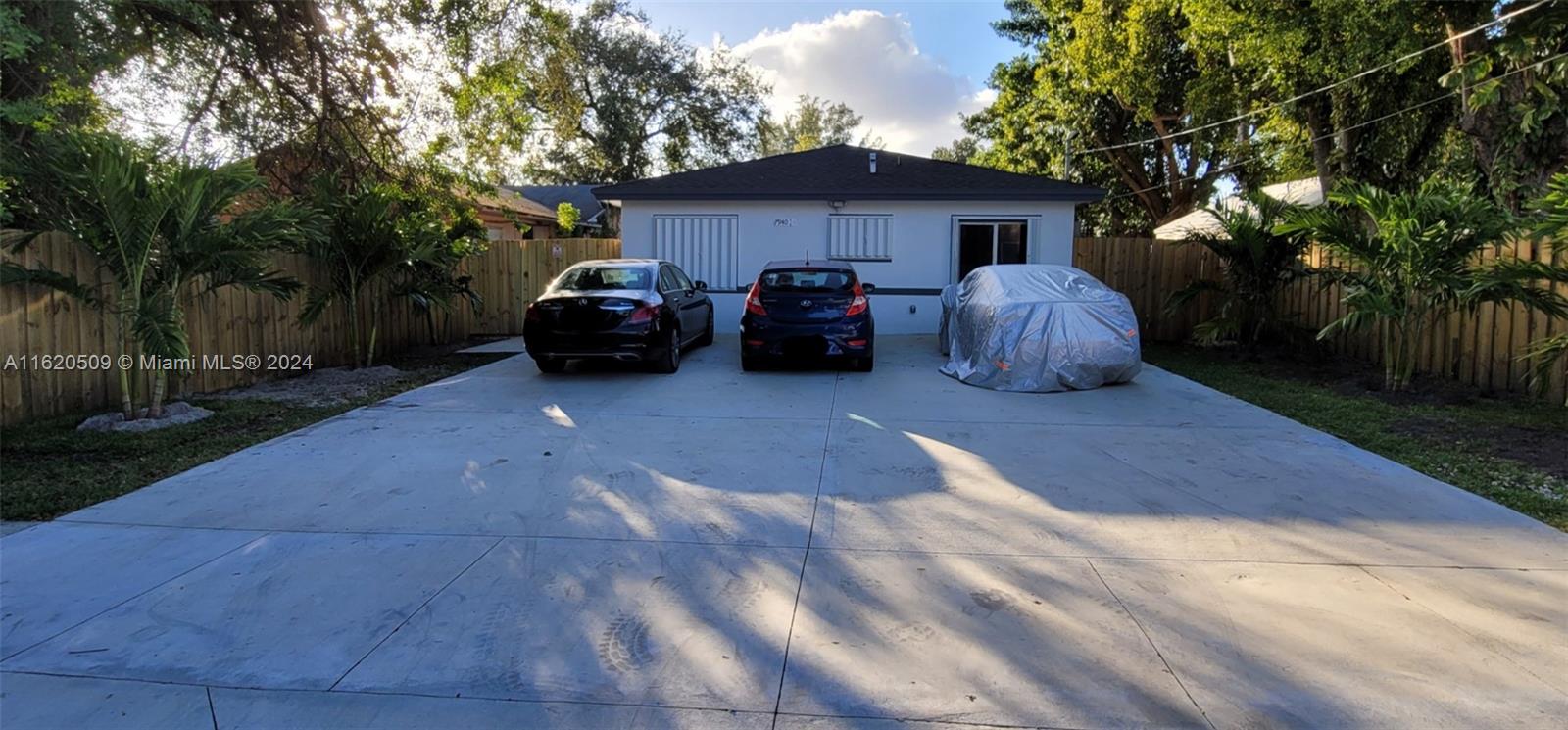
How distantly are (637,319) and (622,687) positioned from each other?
720 cm

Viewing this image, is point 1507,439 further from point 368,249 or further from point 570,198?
point 570,198

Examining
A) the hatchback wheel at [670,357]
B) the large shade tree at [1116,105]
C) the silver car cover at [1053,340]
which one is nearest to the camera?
the silver car cover at [1053,340]

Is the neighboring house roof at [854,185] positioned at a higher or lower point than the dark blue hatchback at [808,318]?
higher

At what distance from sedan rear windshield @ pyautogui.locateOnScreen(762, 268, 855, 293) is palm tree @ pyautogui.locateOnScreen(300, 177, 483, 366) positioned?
15.1 ft

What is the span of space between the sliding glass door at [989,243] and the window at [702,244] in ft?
13.7

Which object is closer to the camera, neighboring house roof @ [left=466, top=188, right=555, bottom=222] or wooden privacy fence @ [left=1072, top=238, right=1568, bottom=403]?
wooden privacy fence @ [left=1072, top=238, right=1568, bottom=403]

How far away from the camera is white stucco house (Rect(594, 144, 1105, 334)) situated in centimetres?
1497

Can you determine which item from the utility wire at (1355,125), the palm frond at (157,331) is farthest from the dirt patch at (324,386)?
the utility wire at (1355,125)

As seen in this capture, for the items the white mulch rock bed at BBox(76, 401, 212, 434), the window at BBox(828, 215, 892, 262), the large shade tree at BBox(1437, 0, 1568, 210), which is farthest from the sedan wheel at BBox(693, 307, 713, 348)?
the large shade tree at BBox(1437, 0, 1568, 210)

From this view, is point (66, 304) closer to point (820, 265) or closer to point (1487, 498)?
point (820, 265)

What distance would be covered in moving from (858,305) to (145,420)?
A: 7.48m

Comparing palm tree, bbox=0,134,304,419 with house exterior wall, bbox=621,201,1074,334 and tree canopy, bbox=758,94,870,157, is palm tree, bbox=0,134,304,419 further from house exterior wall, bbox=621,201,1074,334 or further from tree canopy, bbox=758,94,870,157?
tree canopy, bbox=758,94,870,157

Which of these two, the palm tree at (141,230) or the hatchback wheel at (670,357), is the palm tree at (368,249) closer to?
the palm tree at (141,230)

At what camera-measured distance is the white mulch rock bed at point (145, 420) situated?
730 cm
